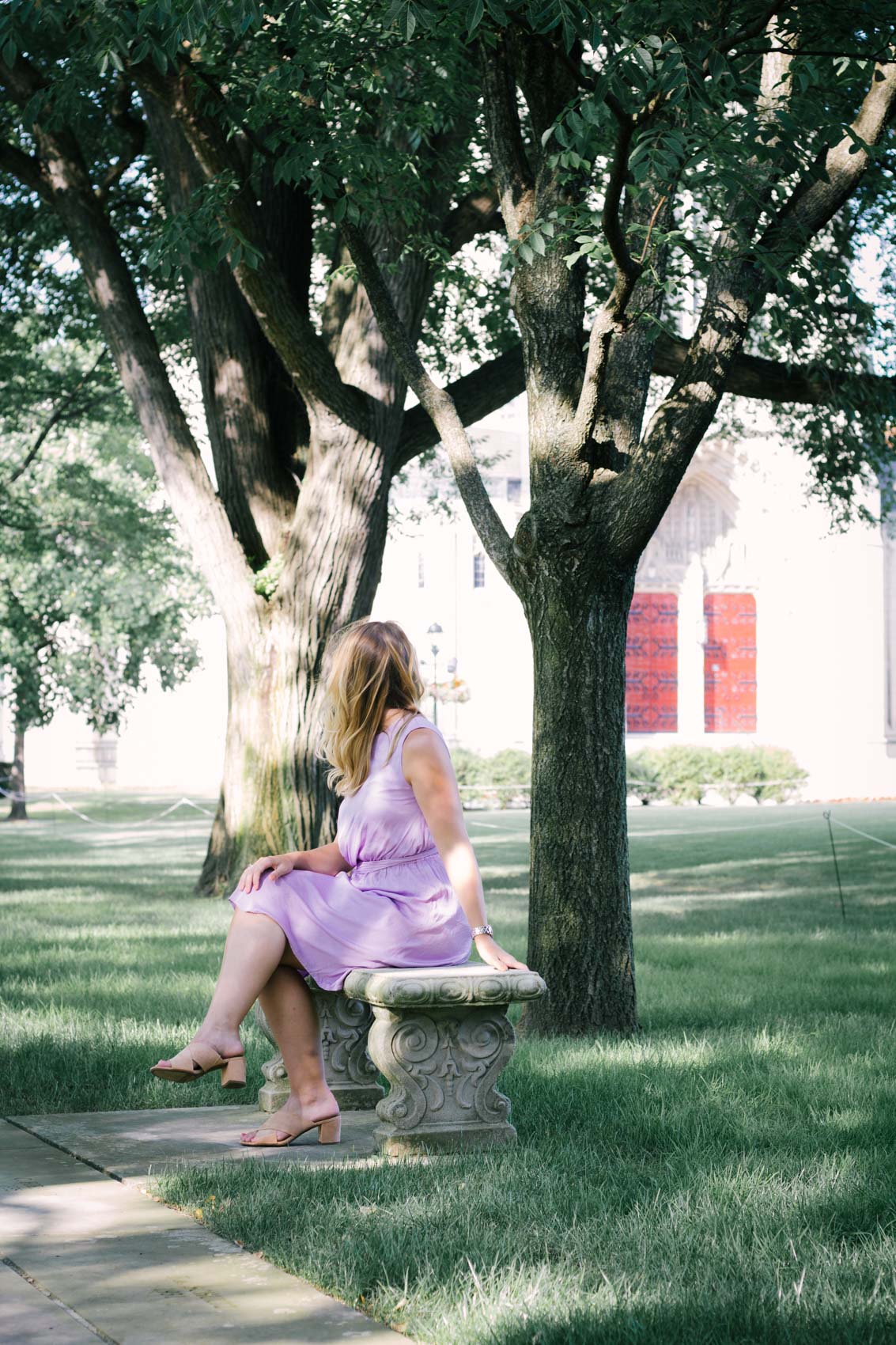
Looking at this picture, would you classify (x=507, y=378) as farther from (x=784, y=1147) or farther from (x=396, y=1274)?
(x=396, y=1274)

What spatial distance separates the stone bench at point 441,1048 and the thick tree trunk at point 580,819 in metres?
2.33

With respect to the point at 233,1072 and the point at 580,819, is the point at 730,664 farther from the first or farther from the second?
the point at 233,1072

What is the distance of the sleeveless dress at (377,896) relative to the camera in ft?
16.2

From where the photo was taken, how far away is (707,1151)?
4848 millimetres

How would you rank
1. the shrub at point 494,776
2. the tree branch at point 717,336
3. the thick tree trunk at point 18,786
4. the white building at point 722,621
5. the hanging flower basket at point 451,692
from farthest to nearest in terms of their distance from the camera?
1. the white building at point 722,621
2. the hanging flower basket at point 451,692
3. the shrub at point 494,776
4. the thick tree trunk at point 18,786
5. the tree branch at point 717,336

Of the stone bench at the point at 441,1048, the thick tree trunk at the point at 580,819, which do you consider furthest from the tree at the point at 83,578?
the stone bench at the point at 441,1048

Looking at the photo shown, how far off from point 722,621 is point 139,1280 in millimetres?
47522

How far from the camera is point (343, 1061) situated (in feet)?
18.9

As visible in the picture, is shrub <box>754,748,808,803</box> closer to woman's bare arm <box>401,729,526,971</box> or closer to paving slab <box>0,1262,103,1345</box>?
woman's bare arm <box>401,729,526,971</box>

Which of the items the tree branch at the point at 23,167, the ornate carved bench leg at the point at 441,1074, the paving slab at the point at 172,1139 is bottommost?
the paving slab at the point at 172,1139

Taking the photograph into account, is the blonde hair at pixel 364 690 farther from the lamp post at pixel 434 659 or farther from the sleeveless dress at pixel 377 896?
the lamp post at pixel 434 659

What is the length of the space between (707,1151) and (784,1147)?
258 millimetres

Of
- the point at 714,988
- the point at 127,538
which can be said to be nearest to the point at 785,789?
the point at 127,538

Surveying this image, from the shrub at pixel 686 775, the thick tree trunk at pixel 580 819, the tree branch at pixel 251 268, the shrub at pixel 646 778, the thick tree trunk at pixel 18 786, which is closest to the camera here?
the thick tree trunk at pixel 580 819
